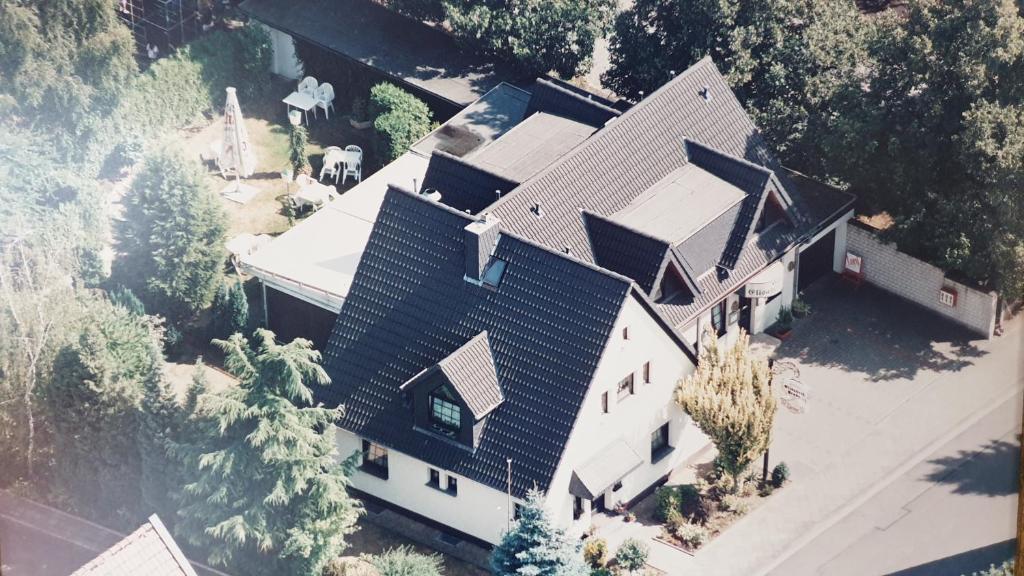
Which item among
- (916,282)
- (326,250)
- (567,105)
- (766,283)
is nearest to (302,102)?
(326,250)

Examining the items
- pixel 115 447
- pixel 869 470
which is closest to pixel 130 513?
pixel 115 447

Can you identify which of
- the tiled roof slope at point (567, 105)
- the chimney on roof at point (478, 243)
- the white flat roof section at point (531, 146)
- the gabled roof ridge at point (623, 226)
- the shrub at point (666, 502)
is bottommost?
the shrub at point (666, 502)

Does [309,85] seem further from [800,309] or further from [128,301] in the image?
[800,309]

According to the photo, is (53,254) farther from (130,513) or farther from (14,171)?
(130,513)

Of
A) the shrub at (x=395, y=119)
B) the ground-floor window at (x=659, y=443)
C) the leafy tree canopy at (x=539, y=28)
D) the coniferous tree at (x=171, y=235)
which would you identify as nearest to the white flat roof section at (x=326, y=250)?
the coniferous tree at (x=171, y=235)

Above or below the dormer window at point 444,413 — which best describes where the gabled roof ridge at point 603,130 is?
above

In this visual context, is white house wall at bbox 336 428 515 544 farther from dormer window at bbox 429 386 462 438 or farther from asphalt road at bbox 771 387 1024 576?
asphalt road at bbox 771 387 1024 576

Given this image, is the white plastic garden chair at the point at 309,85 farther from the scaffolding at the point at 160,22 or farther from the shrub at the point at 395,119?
the scaffolding at the point at 160,22
